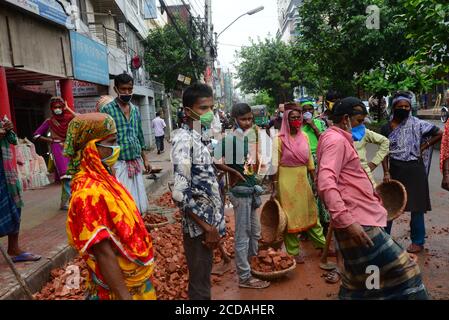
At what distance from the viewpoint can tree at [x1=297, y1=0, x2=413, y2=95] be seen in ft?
40.5

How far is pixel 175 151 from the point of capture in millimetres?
2619

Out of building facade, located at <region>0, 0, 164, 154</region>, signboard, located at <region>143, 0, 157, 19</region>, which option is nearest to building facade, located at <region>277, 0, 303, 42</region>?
signboard, located at <region>143, 0, 157, 19</region>

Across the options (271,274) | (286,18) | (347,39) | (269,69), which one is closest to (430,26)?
(271,274)

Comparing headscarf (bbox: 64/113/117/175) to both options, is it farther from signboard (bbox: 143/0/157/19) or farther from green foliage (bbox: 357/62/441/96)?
signboard (bbox: 143/0/157/19)

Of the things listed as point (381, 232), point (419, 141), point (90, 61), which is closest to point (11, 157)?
point (381, 232)

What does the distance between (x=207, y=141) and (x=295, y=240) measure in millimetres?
2256

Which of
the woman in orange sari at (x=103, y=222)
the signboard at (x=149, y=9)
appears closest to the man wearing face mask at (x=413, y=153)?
the woman in orange sari at (x=103, y=222)

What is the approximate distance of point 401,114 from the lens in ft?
14.7

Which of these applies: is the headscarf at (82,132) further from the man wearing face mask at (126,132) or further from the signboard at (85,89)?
the signboard at (85,89)

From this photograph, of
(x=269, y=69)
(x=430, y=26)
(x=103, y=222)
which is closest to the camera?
(x=103, y=222)

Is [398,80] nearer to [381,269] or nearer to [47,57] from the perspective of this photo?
[47,57]

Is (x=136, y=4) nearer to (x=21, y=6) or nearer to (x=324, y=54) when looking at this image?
(x=324, y=54)

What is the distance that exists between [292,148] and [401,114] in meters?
1.26

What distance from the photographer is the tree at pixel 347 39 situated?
40.5 feet
